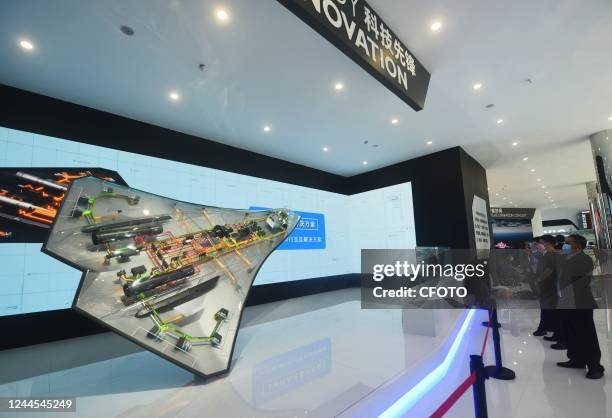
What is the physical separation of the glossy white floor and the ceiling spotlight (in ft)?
12.3

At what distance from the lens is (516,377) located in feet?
8.65

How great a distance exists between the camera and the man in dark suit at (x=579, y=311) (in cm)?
262

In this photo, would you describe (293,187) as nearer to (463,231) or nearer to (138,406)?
(463,231)

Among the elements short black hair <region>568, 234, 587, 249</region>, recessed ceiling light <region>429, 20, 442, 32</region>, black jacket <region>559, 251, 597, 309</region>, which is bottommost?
black jacket <region>559, 251, 597, 309</region>

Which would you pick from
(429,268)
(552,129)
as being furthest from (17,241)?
(552,129)

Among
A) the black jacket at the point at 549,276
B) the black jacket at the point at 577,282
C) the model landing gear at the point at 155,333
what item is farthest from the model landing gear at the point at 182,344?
the black jacket at the point at 549,276

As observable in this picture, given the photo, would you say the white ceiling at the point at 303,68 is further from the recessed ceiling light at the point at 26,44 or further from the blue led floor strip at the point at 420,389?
the blue led floor strip at the point at 420,389

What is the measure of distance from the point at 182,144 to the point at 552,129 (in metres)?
7.96

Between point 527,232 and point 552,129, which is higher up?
point 552,129

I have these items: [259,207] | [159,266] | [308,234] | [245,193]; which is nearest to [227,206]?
[245,193]

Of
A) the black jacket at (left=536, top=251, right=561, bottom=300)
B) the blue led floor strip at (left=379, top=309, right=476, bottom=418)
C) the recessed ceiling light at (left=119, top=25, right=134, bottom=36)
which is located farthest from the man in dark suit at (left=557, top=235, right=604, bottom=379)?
the recessed ceiling light at (left=119, top=25, right=134, bottom=36)

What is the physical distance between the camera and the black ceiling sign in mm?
1951

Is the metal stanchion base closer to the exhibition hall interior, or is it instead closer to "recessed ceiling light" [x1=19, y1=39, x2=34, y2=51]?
the exhibition hall interior

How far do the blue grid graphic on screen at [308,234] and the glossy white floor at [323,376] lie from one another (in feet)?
9.01
